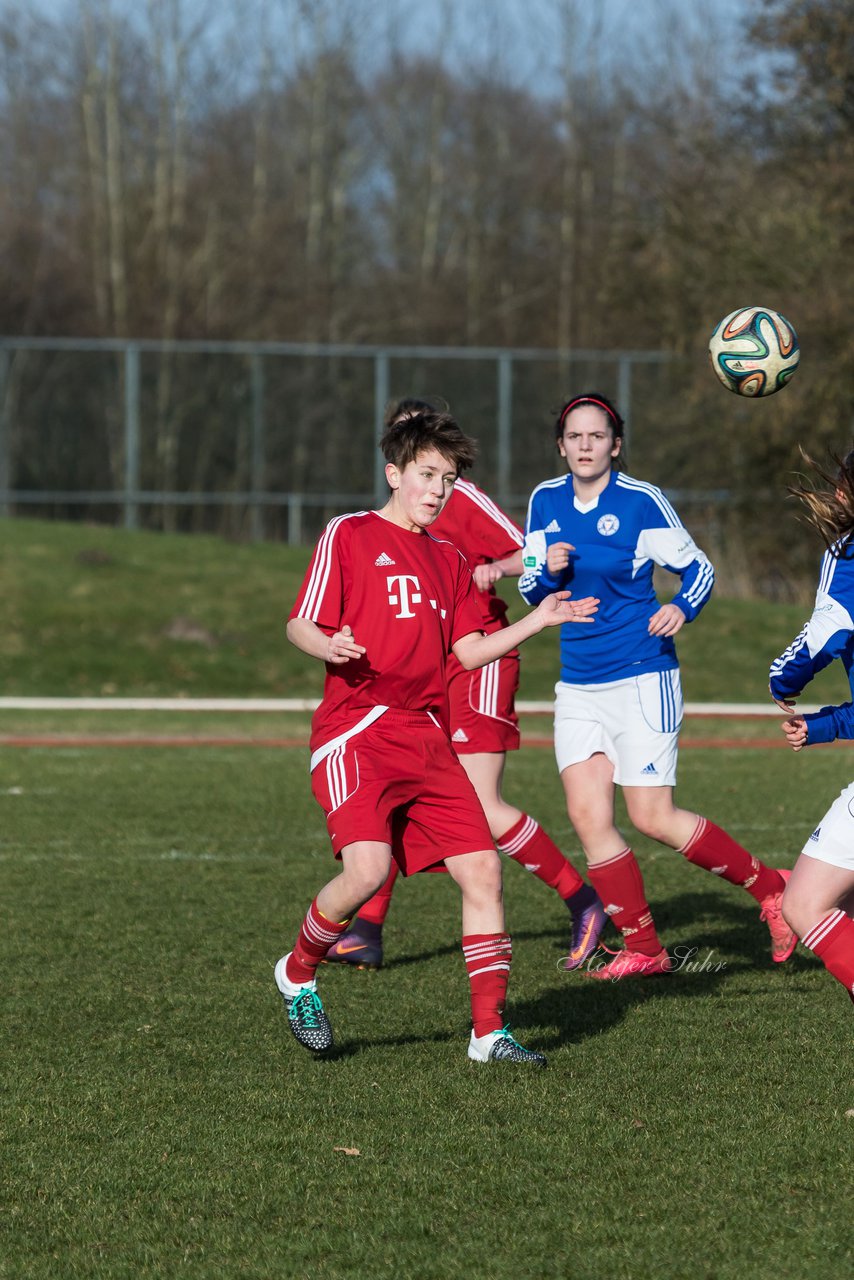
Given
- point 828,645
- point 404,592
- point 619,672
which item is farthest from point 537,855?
point 828,645

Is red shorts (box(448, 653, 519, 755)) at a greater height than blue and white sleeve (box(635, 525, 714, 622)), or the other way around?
blue and white sleeve (box(635, 525, 714, 622))

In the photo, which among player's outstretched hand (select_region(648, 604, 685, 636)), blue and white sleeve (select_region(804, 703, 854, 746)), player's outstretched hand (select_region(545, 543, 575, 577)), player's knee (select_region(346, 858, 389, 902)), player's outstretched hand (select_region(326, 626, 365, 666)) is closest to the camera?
blue and white sleeve (select_region(804, 703, 854, 746))

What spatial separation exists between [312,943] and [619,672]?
1764 mm

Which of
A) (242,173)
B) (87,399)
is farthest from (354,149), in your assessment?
(87,399)

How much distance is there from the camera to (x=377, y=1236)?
12.3 feet

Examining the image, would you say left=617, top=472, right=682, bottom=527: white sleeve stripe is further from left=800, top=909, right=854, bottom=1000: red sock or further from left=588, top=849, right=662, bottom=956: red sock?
left=800, top=909, right=854, bottom=1000: red sock

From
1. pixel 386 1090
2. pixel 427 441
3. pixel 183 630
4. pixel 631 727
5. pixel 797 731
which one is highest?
pixel 427 441

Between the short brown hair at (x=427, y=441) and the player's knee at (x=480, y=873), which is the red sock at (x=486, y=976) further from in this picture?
the short brown hair at (x=427, y=441)

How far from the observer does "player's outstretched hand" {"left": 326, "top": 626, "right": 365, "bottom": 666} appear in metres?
4.83

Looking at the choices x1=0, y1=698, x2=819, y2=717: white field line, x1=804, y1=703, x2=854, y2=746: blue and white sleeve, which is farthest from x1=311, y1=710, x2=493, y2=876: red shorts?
x1=0, y1=698, x2=819, y2=717: white field line

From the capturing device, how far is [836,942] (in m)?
4.81

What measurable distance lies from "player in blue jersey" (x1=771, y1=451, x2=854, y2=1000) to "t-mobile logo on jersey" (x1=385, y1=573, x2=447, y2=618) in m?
1.12

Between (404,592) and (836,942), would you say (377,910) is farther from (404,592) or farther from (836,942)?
(836,942)

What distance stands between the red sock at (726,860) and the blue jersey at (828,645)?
68.5 inches
